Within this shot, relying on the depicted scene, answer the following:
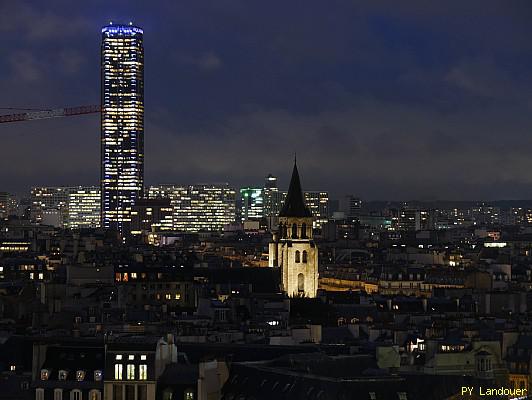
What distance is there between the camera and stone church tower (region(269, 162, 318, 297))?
16150 centimetres

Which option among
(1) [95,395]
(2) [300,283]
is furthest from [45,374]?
(2) [300,283]

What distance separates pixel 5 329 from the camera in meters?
98.6

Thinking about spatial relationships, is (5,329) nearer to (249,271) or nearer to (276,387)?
(276,387)

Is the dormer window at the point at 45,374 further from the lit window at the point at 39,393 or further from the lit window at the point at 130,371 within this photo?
the lit window at the point at 130,371

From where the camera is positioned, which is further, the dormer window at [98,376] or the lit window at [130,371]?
the dormer window at [98,376]

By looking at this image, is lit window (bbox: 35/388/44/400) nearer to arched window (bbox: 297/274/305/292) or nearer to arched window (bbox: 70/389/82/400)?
arched window (bbox: 70/389/82/400)

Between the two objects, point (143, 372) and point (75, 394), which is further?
point (75, 394)

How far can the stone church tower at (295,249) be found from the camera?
162m

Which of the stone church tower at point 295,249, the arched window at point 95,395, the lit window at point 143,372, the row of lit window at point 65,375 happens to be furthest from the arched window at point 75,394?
the stone church tower at point 295,249

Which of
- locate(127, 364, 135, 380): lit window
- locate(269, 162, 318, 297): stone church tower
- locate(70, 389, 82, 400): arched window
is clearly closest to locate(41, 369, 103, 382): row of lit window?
locate(70, 389, 82, 400): arched window

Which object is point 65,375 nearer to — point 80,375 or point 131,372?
point 80,375

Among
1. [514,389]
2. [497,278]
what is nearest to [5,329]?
[514,389]

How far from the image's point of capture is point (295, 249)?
540ft

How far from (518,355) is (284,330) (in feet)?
55.5
